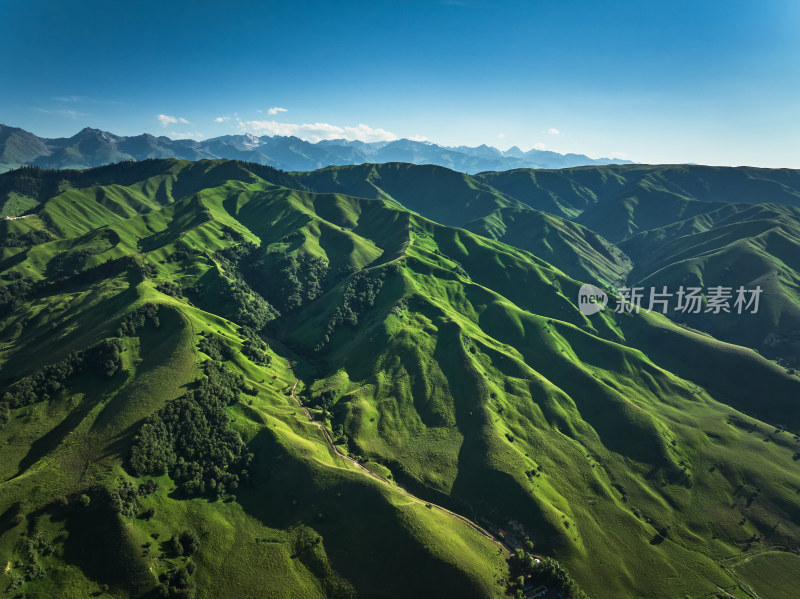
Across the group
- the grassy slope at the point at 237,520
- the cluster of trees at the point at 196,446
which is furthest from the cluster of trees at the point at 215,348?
the cluster of trees at the point at 196,446

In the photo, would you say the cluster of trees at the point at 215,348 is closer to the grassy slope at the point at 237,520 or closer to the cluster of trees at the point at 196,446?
the grassy slope at the point at 237,520

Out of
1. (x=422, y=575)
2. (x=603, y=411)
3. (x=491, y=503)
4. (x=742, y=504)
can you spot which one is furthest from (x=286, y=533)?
(x=742, y=504)

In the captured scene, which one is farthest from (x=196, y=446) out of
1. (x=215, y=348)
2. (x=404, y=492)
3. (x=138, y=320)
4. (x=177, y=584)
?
(x=138, y=320)

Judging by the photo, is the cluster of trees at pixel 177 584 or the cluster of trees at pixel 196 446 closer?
the cluster of trees at pixel 177 584

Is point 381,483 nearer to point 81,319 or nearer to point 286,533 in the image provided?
point 286,533

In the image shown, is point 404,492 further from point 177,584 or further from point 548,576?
point 177,584

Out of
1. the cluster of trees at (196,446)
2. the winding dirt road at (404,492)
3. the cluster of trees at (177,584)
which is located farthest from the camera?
the winding dirt road at (404,492)

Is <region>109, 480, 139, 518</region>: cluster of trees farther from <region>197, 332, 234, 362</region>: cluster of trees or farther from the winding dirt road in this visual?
the winding dirt road
